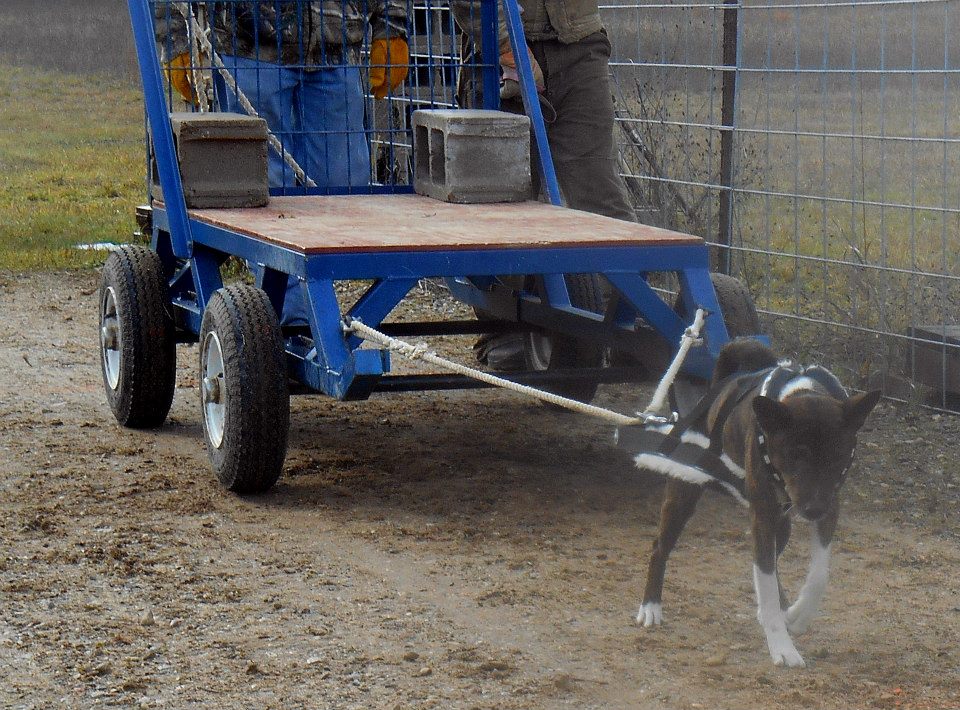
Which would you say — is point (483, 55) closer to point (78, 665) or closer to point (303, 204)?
point (303, 204)

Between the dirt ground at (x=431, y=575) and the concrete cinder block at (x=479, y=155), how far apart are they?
0.86 m

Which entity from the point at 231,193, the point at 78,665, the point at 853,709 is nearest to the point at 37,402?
the point at 231,193

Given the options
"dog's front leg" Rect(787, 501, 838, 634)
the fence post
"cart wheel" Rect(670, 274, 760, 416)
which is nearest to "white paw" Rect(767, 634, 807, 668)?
"dog's front leg" Rect(787, 501, 838, 634)

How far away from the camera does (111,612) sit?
3727mm

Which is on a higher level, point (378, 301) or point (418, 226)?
point (418, 226)

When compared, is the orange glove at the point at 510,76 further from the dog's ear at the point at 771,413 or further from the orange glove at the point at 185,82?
the dog's ear at the point at 771,413

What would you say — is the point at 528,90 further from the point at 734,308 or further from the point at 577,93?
the point at 734,308

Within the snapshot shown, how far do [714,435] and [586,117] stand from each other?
310cm

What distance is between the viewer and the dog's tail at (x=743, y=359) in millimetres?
3592

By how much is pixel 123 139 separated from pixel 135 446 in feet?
41.0

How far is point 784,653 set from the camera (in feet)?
10.9

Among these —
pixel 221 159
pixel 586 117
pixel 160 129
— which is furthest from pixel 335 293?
pixel 586 117

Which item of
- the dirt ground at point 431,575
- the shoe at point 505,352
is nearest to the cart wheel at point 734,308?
the dirt ground at point 431,575

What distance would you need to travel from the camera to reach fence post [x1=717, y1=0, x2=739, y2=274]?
6445 mm
